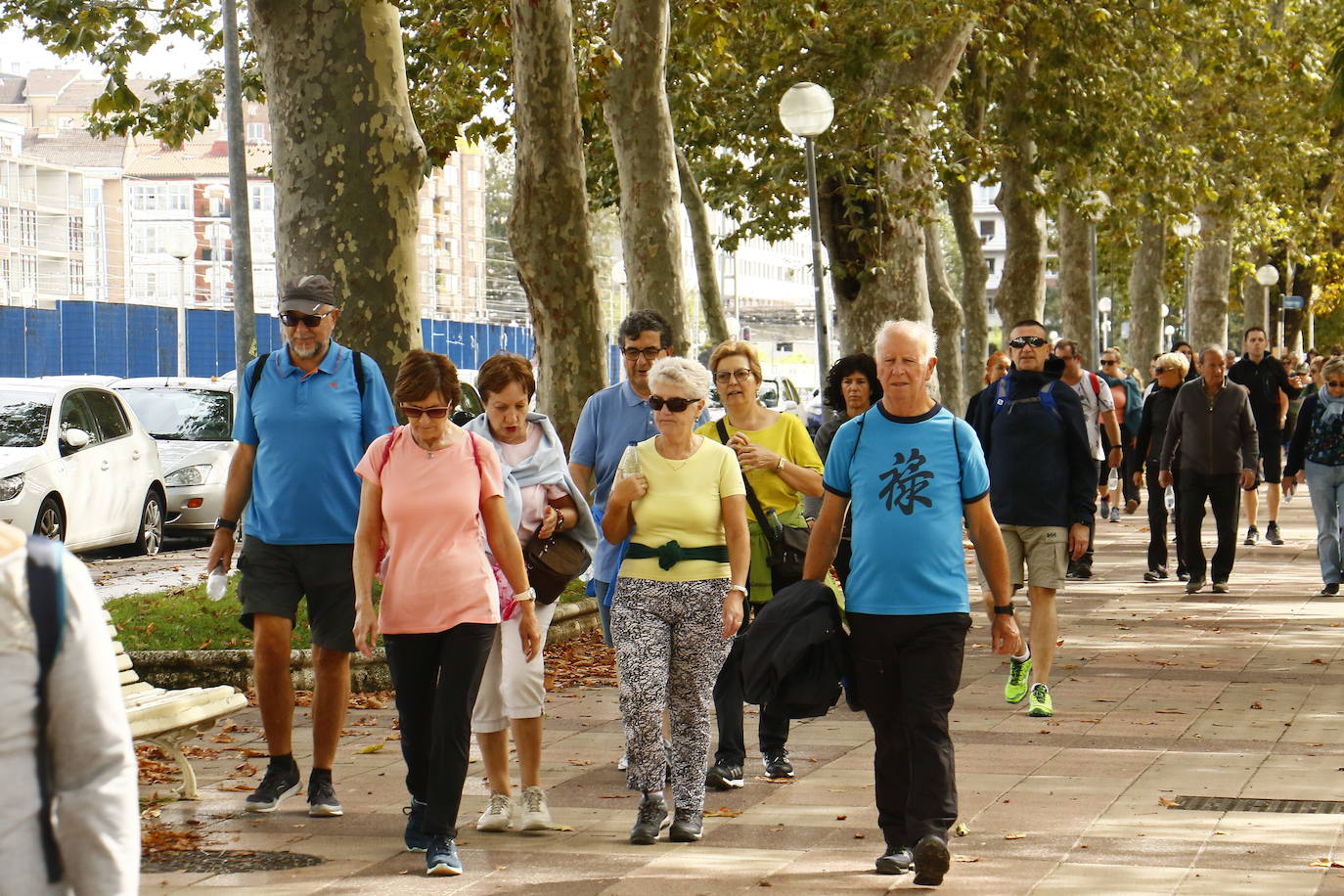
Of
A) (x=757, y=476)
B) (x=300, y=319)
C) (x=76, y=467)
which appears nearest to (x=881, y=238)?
(x=76, y=467)

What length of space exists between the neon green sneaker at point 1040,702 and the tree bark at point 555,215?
5.88 m

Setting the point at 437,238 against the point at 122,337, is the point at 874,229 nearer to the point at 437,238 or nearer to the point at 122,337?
the point at 122,337

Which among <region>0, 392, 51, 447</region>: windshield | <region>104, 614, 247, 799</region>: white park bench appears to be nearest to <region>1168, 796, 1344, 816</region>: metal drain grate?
<region>104, 614, 247, 799</region>: white park bench

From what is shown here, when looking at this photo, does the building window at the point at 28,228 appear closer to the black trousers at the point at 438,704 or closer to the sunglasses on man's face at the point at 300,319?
the sunglasses on man's face at the point at 300,319

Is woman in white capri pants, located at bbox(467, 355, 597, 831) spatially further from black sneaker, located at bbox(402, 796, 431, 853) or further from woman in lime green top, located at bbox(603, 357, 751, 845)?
black sneaker, located at bbox(402, 796, 431, 853)

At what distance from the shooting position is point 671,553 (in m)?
6.72

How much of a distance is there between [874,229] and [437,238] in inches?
4250

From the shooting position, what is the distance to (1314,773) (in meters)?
7.80

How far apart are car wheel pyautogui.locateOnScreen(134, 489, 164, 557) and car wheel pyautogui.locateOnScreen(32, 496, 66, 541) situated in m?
1.67

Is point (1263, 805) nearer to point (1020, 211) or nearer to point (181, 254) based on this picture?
point (1020, 211)

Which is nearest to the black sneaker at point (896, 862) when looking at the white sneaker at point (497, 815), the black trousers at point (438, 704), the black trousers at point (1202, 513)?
the black trousers at point (438, 704)

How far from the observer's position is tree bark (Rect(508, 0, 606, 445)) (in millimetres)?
14383

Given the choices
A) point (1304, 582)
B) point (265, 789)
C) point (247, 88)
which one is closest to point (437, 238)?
point (247, 88)

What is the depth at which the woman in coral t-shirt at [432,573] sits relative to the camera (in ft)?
20.5
